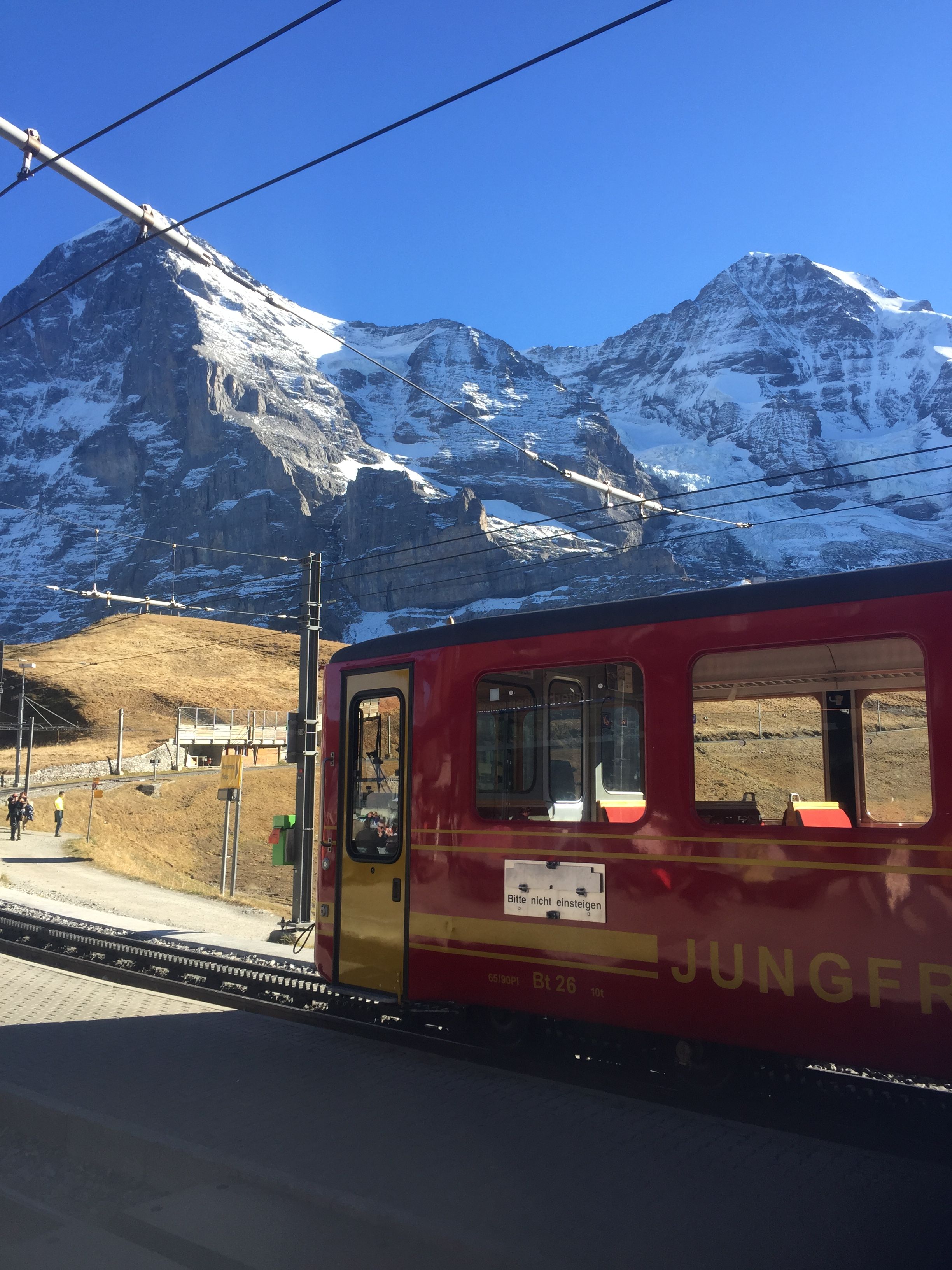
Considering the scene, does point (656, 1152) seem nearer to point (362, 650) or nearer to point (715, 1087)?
point (715, 1087)

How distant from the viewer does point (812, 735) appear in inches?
235

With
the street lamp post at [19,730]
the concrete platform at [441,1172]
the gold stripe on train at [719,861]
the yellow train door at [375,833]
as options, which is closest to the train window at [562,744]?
the gold stripe on train at [719,861]

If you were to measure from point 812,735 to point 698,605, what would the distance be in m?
1.09

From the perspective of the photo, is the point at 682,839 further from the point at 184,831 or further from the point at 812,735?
the point at 184,831

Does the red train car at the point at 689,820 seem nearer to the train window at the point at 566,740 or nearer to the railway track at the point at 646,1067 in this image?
the train window at the point at 566,740

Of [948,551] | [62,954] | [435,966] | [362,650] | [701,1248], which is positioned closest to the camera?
[701,1248]

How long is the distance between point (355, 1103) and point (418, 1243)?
2133 millimetres

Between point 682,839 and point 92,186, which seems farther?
point 92,186

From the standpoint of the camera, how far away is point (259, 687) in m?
99.8

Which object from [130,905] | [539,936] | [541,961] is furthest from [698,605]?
[130,905]

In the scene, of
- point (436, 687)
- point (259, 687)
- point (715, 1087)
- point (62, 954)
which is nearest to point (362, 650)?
point (436, 687)

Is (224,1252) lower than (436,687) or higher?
lower

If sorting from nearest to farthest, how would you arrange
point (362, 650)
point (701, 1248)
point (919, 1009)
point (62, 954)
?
point (701, 1248) → point (919, 1009) → point (362, 650) → point (62, 954)

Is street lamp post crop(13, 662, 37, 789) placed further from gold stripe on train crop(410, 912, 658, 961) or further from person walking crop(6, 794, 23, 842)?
gold stripe on train crop(410, 912, 658, 961)
